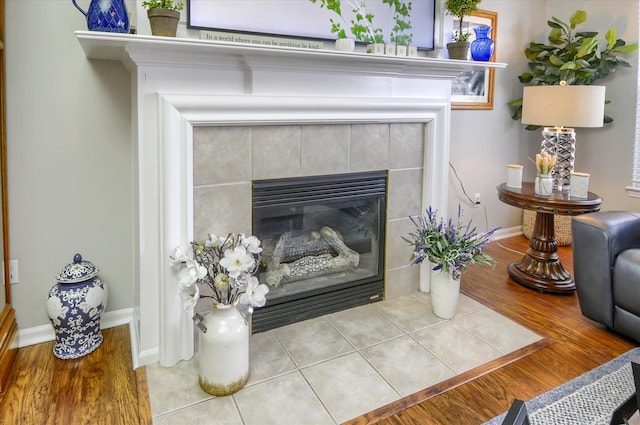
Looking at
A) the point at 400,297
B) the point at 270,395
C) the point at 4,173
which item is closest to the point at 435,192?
the point at 400,297

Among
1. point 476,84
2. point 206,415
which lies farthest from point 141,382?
point 476,84

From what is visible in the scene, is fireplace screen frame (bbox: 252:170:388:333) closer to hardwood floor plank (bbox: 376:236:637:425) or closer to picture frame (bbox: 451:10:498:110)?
hardwood floor plank (bbox: 376:236:637:425)

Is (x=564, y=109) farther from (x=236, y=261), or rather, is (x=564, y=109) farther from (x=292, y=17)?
(x=236, y=261)

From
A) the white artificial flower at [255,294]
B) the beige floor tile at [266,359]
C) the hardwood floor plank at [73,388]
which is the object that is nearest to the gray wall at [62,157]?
the hardwood floor plank at [73,388]

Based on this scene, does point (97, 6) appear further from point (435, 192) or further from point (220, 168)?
point (435, 192)

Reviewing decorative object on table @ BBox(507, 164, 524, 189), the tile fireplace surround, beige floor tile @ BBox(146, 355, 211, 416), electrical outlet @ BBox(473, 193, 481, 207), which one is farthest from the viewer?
electrical outlet @ BBox(473, 193, 481, 207)

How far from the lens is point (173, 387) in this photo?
6.18ft

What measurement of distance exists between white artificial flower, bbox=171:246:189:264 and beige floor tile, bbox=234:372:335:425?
61 cm

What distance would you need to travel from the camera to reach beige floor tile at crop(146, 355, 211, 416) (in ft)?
5.83

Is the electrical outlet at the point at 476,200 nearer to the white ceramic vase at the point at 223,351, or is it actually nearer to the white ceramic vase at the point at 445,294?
the white ceramic vase at the point at 445,294

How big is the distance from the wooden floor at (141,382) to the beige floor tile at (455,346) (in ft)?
0.35

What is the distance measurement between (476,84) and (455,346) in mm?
2248

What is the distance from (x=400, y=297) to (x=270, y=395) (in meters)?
1.20

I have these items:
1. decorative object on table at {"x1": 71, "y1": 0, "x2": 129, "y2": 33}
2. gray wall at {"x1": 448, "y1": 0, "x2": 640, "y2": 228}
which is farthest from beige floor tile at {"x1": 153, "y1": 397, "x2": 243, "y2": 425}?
gray wall at {"x1": 448, "y1": 0, "x2": 640, "y2": 228}
